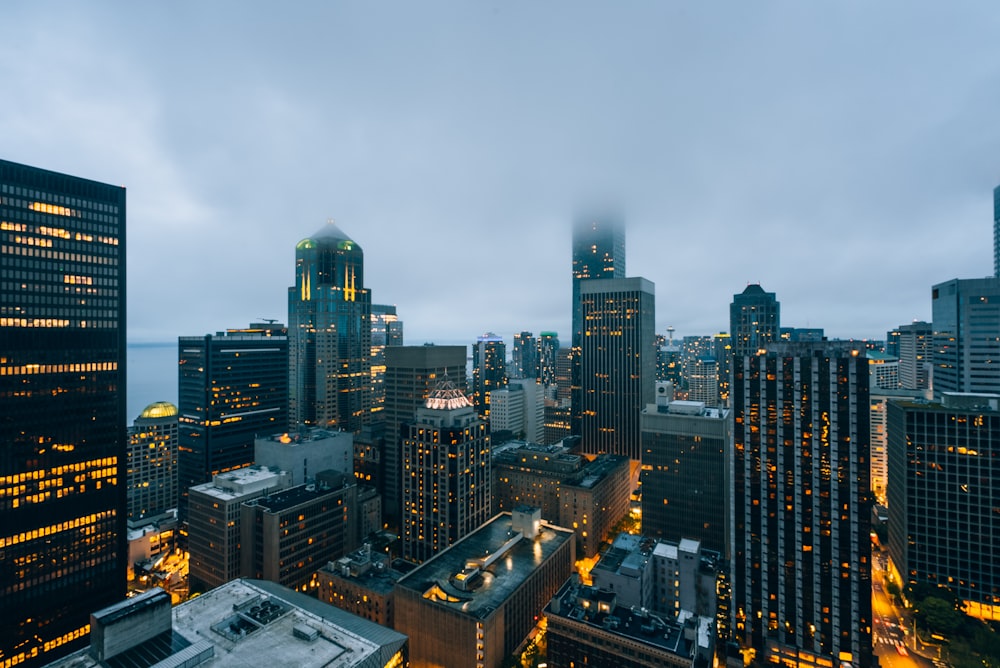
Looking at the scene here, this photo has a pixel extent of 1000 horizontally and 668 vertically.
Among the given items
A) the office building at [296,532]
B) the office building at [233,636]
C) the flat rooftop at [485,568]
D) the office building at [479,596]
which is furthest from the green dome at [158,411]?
the office building at [479,596]

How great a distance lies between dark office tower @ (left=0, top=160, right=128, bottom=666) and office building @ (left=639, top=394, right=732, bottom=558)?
149198mm

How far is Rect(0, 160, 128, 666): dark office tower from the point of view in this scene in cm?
9431

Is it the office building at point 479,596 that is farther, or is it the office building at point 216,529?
the office building at point 216,529

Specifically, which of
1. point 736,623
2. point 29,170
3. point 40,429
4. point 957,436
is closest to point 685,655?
point 736,623

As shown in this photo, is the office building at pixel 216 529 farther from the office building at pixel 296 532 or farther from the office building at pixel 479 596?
the office building at pixel 479 596

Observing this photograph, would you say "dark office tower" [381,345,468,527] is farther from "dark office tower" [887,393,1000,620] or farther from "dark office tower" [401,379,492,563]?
"dark office tower" [887,393,1000,620]

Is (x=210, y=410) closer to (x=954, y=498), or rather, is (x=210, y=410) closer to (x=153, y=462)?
(x=153, y=462)

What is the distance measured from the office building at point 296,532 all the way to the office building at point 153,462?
255 feet

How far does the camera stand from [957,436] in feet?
379

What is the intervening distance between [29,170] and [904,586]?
23548 centimetres

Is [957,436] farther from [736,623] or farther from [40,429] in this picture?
[40,429]

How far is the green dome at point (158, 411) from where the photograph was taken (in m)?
186

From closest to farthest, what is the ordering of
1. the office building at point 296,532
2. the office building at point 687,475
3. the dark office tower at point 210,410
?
the office building at point 296,532 → the office building at point 687,475 → the dark office tower at point 210,410

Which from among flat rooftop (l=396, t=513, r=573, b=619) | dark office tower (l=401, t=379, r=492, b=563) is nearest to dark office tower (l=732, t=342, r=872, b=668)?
flat rooftop (l=396, t=513, r=573, b=619)
